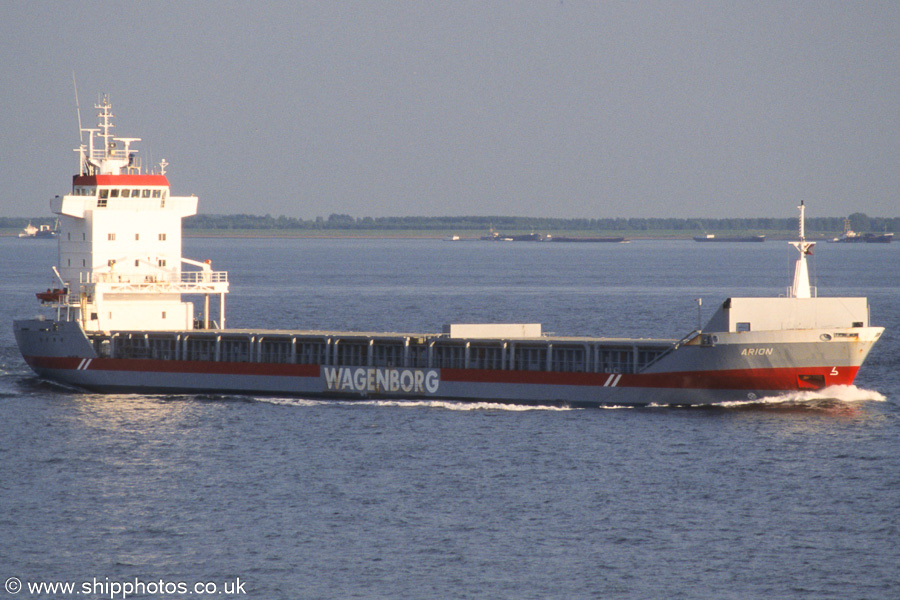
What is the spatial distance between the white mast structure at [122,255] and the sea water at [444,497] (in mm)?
4210

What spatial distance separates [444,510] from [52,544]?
1043 centimetres

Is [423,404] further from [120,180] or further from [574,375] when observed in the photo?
[120,180]

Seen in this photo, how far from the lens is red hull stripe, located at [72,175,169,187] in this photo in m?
51.8

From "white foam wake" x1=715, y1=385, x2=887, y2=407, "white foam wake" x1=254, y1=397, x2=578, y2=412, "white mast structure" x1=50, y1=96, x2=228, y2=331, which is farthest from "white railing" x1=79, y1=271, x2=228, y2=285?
"white foam wake" x1=715, y1=385, x2=887, y2=407

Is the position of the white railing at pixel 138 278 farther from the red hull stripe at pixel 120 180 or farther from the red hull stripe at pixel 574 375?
the red hull stripe at pixel 120 180

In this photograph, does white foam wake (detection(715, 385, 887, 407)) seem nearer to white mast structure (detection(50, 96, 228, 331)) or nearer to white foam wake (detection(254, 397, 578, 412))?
white foam wake (detection(254, 397, 578, 412))

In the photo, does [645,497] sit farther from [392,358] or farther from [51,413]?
[51,413]

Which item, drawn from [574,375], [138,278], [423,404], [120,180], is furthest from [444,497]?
[120,180]

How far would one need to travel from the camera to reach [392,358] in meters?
47.2

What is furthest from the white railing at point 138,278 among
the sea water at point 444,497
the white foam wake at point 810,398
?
the white foam wake at point 810,398

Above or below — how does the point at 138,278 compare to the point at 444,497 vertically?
above

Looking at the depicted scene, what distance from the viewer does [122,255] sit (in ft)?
170

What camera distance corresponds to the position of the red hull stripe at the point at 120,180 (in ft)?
170

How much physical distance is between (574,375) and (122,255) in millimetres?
22270
